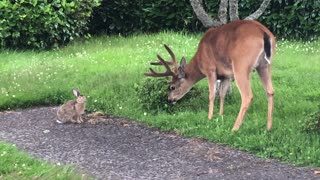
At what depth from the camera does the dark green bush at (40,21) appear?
14.7 metres

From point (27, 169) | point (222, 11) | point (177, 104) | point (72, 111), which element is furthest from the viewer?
point (222, 11)

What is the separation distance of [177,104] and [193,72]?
0.52m

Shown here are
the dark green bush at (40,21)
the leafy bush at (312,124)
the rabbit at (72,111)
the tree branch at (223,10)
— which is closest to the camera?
the leafy bush at (312,124)

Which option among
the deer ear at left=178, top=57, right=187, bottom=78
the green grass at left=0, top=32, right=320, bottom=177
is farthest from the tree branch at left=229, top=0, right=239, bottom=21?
the green grass at left=0, top=32, right=320, bottom=177

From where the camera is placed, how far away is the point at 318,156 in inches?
300

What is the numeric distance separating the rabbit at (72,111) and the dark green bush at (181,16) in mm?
7488

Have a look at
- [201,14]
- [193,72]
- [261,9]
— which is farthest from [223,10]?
[193,72]

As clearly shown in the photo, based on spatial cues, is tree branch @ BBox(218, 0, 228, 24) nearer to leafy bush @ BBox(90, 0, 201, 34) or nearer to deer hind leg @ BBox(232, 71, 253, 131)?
deer hind leg @ BBox(232, 71, 253, 131)

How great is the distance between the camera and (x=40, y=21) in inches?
589

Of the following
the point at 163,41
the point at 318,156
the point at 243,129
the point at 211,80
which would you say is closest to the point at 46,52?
the point at 163,41

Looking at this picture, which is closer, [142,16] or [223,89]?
[223,89]

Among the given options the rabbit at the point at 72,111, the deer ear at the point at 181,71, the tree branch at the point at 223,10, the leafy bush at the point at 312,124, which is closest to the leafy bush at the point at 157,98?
the deer ear at the point at 181,71

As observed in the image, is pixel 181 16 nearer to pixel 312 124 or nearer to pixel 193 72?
pixel 193 72

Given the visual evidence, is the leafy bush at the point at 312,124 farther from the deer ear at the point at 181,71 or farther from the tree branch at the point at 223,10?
the tree branch at the point at 223,10
